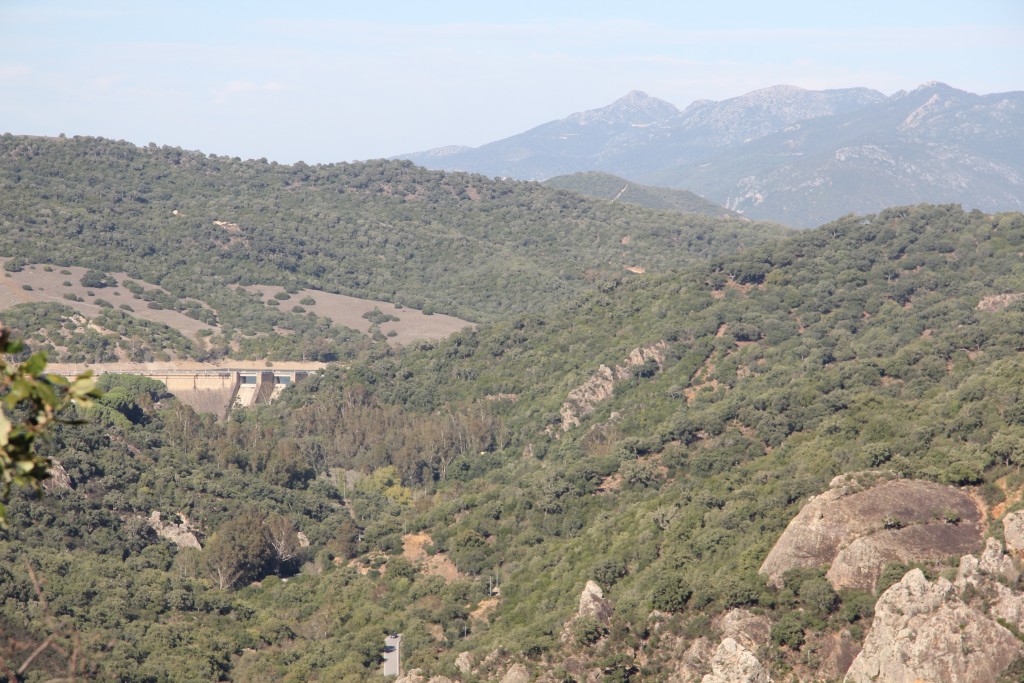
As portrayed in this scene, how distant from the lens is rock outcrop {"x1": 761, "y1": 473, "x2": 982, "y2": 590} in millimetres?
46781

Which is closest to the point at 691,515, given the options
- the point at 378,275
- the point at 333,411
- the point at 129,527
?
the point at 129,527

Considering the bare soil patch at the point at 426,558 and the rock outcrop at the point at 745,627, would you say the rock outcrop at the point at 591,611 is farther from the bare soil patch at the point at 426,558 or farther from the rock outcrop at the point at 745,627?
the bare soil patch at the point at 426,558

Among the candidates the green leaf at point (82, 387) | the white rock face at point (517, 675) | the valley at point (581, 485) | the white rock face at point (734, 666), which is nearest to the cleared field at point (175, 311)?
the valley at point (581, 485)

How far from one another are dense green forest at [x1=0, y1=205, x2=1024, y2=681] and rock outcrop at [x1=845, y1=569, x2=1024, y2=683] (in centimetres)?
288

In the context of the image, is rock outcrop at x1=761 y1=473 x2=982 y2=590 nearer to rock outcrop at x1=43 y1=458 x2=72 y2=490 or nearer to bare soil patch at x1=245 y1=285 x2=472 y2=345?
rock outcrop at x1=43 y1=458 x2=72 y2=490

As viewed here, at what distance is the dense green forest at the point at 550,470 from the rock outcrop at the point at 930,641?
9.46 ft

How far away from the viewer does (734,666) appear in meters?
42.1

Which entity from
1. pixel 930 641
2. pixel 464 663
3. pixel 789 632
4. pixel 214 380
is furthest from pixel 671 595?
pixel 214 380

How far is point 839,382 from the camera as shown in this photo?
80.0 metres

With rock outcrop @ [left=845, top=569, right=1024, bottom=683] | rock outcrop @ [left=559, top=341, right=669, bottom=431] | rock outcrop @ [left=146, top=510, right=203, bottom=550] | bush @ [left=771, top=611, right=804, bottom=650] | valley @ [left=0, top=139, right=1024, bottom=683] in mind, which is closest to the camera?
rock outcrop @ [left=845, top=569, right=1024, bottom=683]

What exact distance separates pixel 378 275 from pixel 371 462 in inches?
3788

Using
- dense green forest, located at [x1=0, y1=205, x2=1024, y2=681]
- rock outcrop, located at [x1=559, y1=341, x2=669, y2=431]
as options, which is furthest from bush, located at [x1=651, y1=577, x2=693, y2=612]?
rock outcrop, located at [x1=559, y1=341, x2=669, y2=431]

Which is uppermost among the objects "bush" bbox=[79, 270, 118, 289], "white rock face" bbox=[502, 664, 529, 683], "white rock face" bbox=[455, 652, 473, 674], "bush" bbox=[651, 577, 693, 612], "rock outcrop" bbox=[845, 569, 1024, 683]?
"bush" bbox=[79, 270, 118, 289]

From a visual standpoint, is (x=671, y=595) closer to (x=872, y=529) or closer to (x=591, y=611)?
(x=591, y=611)
